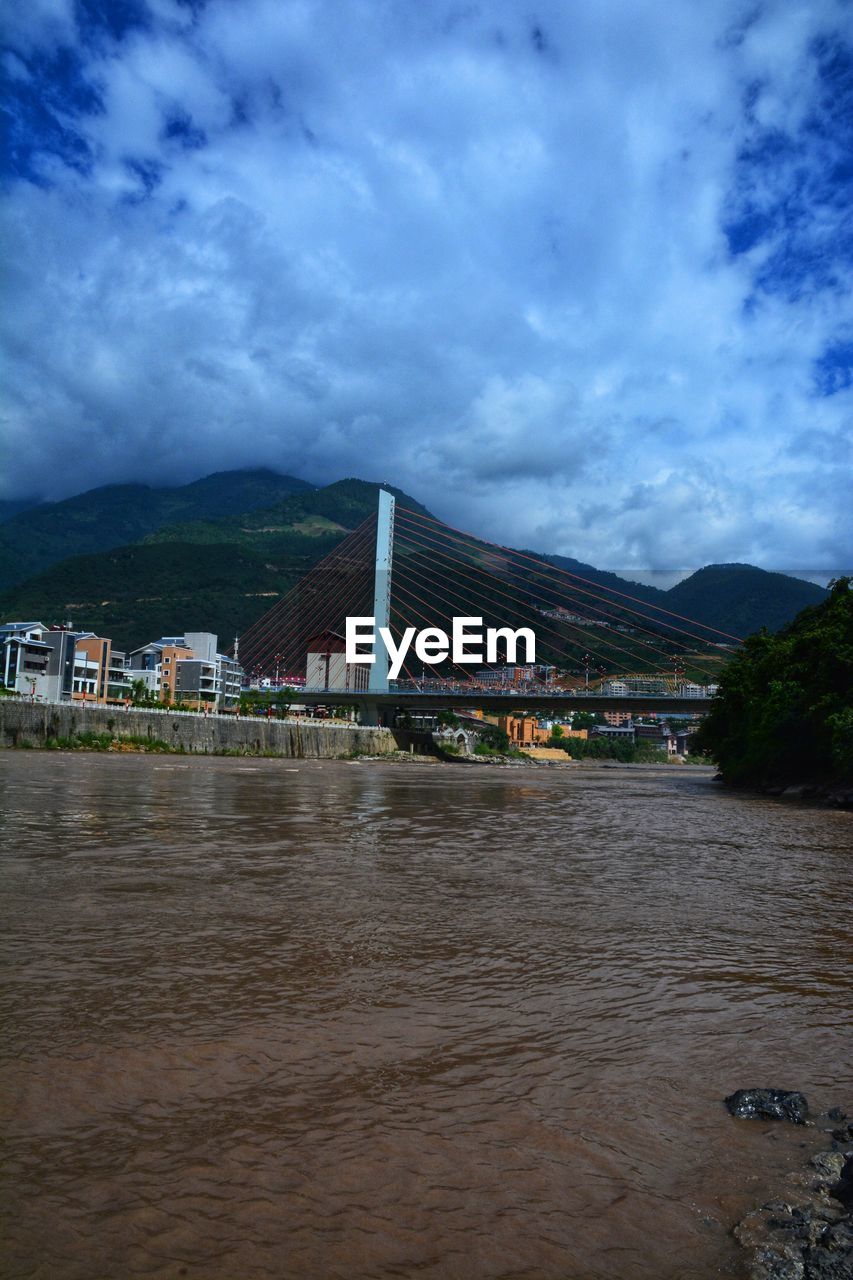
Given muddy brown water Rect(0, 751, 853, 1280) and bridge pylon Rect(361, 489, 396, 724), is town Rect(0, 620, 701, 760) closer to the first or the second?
bridge pylon Rect(361, 489, 396, 724)

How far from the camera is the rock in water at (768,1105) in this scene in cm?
284

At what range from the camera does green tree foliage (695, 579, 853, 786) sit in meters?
23.9

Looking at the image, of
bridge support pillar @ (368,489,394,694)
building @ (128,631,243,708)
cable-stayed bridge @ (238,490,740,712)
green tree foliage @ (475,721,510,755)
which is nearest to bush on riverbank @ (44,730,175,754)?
bridge support pillar @ (368,489,394,694)

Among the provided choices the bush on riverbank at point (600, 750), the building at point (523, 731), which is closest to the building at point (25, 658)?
the building at point (523, 731)

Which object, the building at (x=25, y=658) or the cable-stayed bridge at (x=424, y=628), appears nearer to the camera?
the cable-stayed bridge at (x=424, y=628)

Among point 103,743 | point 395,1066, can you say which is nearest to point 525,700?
point 103,743

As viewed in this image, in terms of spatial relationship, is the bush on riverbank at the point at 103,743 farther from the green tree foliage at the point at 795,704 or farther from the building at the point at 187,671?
the building at the point at 187,671

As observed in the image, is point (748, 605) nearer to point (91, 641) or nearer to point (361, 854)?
point (91, 641)

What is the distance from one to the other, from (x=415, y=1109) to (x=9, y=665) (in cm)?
6667

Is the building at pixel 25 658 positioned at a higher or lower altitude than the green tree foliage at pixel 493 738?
higher

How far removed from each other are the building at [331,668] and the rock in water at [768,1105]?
234 feet

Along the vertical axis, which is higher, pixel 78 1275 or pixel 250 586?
pixel 250 586

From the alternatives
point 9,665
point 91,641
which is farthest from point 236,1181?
point 91,641

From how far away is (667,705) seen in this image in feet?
189
